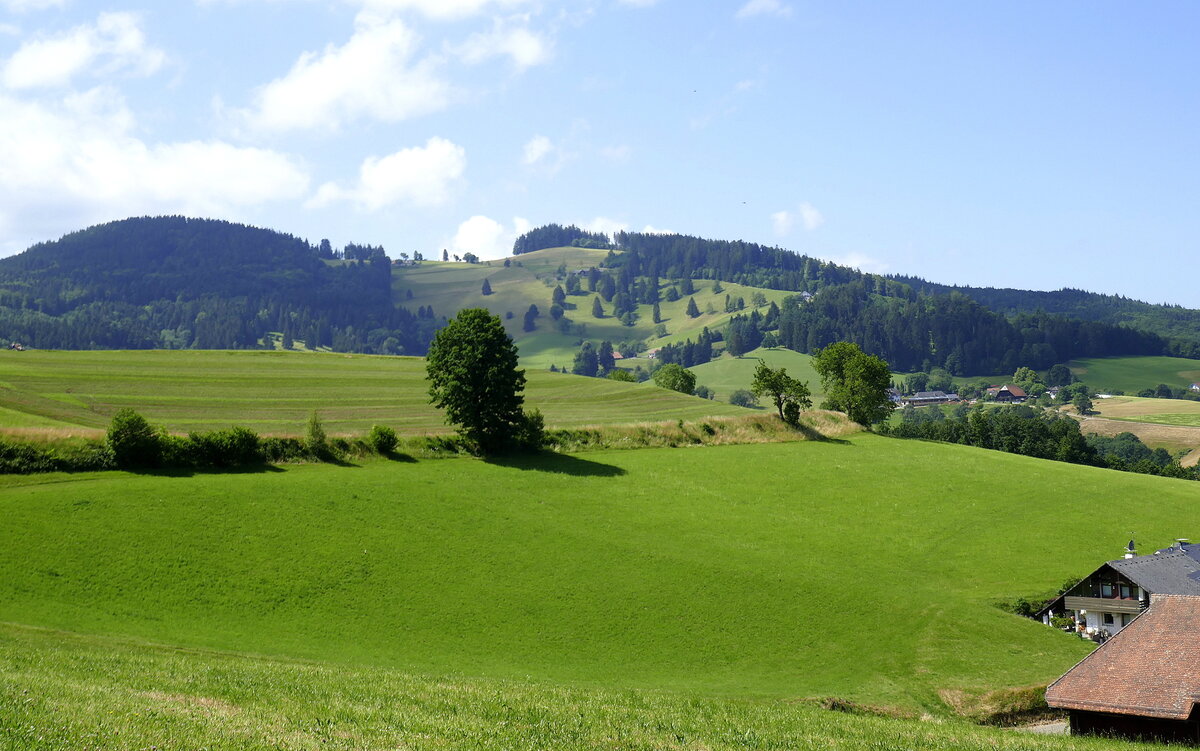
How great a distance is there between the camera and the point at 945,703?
41469 millimetres

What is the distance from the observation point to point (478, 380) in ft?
258

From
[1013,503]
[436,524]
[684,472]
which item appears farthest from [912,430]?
[436,524]

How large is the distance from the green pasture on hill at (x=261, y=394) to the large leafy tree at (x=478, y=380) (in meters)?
5.63

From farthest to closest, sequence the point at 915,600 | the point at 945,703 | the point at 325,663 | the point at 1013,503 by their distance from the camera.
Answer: the point at 1013,503 → the point at 915,600 → the point at 945,703 → the point at 325,663

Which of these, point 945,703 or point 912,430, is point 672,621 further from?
point 912,430

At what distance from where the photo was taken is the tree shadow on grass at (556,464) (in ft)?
252

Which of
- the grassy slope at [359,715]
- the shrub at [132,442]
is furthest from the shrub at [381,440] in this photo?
the grassy slope at [359,715]

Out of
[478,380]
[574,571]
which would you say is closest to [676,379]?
[478,380]

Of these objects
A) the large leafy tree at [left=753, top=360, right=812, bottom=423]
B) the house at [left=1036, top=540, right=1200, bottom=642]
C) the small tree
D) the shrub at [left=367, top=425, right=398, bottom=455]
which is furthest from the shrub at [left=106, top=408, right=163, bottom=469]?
the small tree

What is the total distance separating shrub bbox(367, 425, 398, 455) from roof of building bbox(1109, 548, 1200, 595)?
2124 inches

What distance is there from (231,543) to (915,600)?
42.1 m

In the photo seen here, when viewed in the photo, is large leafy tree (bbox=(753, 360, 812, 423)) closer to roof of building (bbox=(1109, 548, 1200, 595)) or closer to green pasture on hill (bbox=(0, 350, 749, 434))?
green pasture on hill (bbox=(0, 350, 749, 434))

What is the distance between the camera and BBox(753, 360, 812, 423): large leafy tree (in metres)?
101

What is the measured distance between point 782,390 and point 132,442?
67.1 metres
